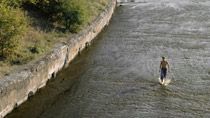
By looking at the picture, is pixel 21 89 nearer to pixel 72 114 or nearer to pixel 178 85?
pixel 72 114

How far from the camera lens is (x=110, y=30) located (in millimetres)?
43031

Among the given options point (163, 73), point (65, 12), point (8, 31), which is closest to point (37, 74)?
point (8, 31)

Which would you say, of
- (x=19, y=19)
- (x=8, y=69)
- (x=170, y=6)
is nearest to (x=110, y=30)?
(x=170, y=6)

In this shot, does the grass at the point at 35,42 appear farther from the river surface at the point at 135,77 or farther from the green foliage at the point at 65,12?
the river surface at the point at 135,77

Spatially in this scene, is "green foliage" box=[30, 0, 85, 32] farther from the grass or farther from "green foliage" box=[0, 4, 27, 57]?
"green foliage" box=[0, 4, 27, 57]

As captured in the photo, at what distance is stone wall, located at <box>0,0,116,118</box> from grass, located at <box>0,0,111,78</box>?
57 centimetres

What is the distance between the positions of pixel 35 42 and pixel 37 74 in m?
4.77

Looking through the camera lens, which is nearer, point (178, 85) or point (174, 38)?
point (178, 85)

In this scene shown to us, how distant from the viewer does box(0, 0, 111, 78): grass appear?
2705 centimetres

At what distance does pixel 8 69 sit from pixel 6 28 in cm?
300

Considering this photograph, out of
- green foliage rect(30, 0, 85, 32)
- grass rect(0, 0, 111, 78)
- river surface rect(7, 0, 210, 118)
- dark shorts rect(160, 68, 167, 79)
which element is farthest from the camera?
green foliage rect(30, 0, 85, 32)

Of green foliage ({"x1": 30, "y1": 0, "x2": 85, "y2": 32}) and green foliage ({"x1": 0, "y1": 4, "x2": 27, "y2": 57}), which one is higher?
green foliage ({"x1": 30, "y1": 0, "x2": 85, "y2": 32})

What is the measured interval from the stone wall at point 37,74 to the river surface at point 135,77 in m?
0.46

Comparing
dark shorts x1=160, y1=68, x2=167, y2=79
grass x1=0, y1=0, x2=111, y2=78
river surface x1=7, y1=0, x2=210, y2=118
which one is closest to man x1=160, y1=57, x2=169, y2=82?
dark shorts x1=160, y1=68, x2=167, y2=79
